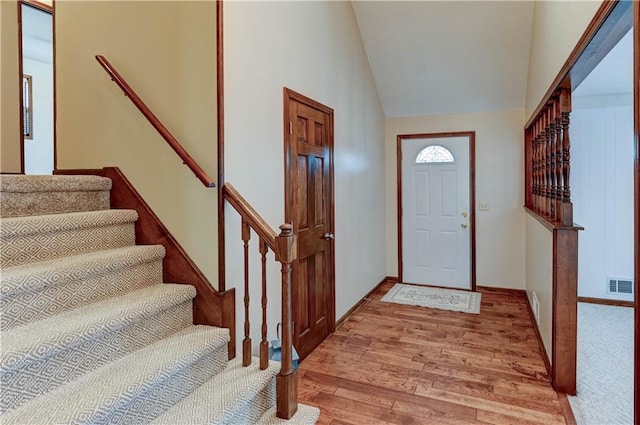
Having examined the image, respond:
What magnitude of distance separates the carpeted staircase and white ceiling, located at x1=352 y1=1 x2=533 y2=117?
332cm

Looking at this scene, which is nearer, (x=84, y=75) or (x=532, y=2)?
(x=84, y=75)

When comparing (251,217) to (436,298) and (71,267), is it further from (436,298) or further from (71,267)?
(436,298)

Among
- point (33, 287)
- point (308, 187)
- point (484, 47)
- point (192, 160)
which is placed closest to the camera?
point (33, 287)

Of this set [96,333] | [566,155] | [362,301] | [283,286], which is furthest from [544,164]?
[96,333]

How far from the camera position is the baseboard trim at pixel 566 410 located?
2168 mm

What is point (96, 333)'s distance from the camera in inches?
63.8

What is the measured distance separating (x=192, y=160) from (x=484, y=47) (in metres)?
3.51

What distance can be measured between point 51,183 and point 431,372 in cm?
270

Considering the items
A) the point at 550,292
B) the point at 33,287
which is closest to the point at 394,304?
the point at 550,292

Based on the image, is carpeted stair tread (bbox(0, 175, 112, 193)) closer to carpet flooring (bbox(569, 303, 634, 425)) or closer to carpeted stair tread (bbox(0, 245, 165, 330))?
carpeted stair tread (bbox(0, 245, 165, 330))

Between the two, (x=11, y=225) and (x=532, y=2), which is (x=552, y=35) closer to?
(x=532, y=2)

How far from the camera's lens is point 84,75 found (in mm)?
2598

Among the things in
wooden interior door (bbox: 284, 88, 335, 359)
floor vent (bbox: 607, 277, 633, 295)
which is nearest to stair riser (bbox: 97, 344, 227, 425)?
wooden interior door (bbox: 284, 88, 335, 359)

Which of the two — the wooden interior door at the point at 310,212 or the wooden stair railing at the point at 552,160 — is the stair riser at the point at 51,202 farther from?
the wooden stair railing at the point at 552,160
